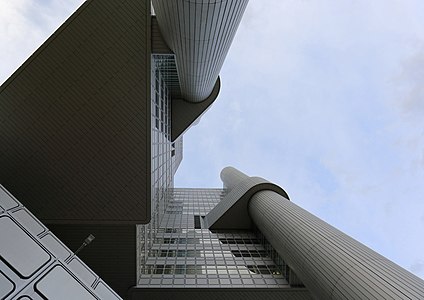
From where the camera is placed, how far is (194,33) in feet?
61.4

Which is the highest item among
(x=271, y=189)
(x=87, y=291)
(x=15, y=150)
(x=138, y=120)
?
(x=271, y=189)

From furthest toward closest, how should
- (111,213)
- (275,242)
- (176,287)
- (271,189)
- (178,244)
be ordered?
(271,189) < (178,244) < (275,242) < (176,287) < (111,213)

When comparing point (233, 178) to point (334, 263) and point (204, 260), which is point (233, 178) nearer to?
point (204, 260)

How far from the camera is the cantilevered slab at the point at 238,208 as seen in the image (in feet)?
111

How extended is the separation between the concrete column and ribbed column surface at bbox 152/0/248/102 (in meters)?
14.5

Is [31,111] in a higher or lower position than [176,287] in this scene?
higher

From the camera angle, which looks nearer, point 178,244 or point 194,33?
point 194,33

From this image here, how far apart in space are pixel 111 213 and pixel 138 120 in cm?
617

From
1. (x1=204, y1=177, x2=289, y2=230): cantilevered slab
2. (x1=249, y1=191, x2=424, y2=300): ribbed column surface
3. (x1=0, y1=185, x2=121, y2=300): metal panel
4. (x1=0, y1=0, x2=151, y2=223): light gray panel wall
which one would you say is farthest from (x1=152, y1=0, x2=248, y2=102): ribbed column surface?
→ (x1=204, y1=177, x2=289, y2=230): cantilevered slab

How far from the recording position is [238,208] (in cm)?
3572

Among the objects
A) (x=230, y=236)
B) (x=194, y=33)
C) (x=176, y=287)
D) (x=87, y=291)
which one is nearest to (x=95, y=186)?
(x=176, y=287)

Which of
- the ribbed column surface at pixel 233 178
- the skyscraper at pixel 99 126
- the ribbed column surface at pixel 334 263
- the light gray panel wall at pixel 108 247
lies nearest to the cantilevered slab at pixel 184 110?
the ribbed column surface at pixel 233 178

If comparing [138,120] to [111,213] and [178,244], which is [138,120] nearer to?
[111,213]

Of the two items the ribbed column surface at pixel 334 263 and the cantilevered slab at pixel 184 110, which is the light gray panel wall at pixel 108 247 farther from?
the cantilevered slab at pixel 184 110
